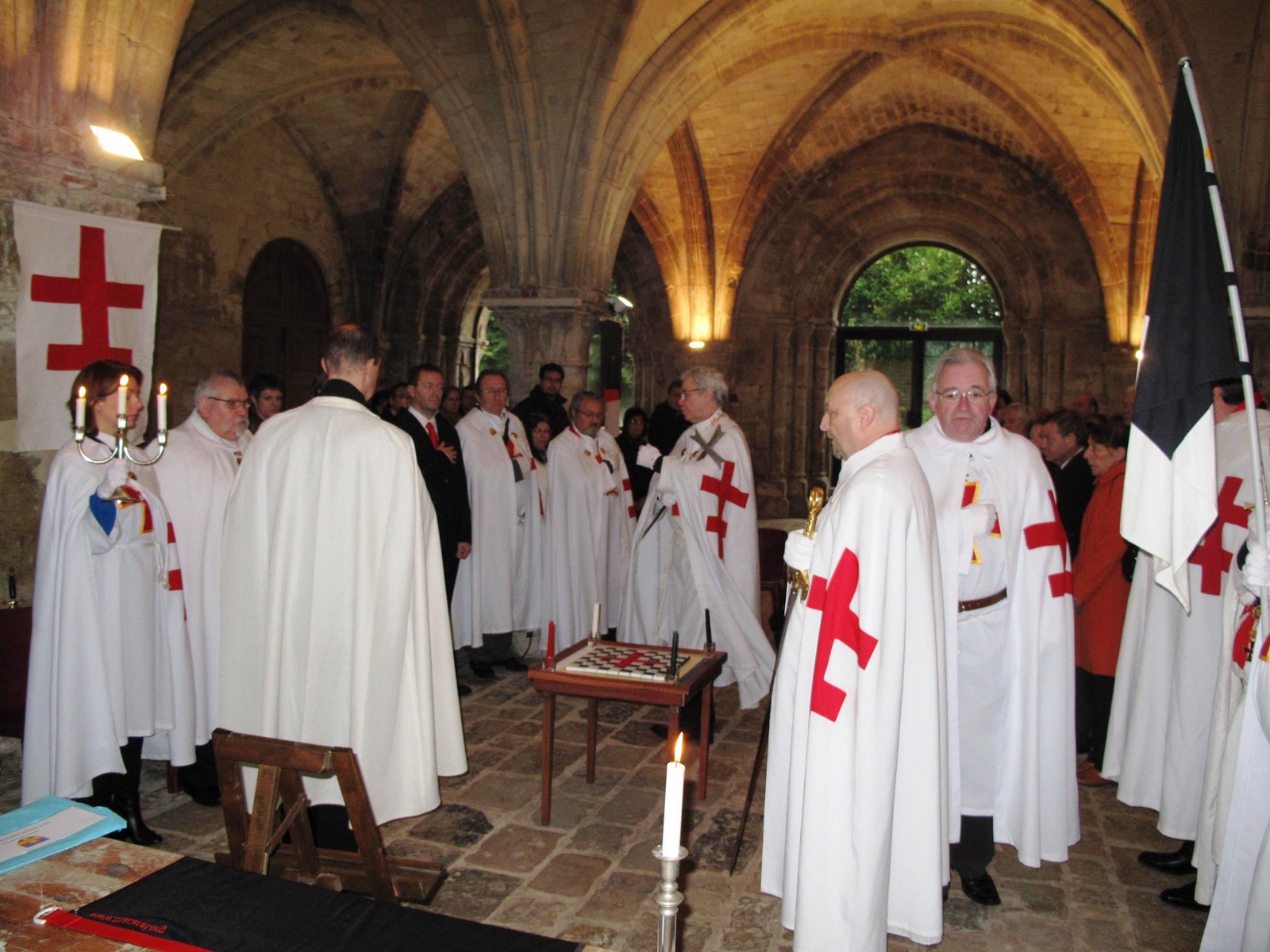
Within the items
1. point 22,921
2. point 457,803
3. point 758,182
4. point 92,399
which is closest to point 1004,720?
point 457,803

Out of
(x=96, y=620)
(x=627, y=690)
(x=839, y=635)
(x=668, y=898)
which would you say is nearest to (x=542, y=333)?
(x=627, y=690)

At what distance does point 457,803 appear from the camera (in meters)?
4.25

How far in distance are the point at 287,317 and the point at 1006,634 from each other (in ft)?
39.5

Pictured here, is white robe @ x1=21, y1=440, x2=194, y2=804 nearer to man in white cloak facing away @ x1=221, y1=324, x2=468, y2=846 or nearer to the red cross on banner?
man in white cloak facing away @ x1=221, y1=324, x2=468, y2=846

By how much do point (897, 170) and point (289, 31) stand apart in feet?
28.5

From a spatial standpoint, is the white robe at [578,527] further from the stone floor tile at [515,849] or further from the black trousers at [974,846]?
the black trousers at [974,846]

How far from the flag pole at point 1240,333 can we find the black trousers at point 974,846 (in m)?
1.24

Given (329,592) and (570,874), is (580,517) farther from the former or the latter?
(329,592)

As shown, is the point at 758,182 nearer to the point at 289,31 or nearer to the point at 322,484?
the point at 289,31

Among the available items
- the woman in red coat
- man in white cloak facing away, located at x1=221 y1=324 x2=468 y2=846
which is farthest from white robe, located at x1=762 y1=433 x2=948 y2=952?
the woman in red coat

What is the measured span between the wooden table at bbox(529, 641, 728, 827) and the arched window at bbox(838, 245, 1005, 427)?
12.1 meters

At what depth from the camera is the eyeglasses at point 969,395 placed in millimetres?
3352

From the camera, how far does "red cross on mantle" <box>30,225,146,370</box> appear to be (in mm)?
4484

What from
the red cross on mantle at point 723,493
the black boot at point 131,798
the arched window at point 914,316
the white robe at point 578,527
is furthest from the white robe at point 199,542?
the arched window at point 914,316
